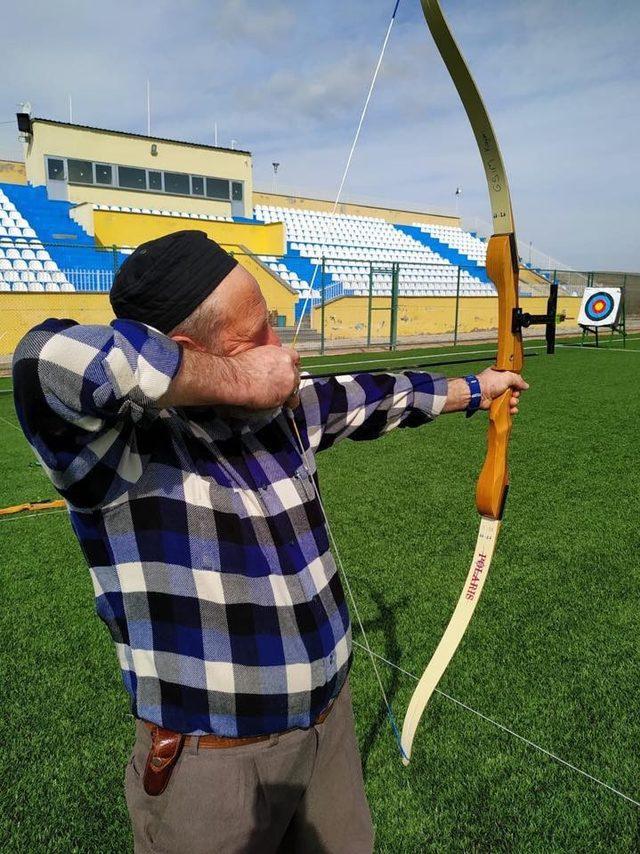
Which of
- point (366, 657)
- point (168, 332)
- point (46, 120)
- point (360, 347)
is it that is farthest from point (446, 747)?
point (46, 120)

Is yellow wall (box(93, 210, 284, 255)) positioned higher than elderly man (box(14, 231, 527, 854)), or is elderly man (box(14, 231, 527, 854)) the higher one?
yellow wall (box(93, 210, 284, 255))

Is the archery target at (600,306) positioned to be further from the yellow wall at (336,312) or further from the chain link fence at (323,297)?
the chain link fence at (323,297)

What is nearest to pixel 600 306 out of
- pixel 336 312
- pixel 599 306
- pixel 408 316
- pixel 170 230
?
pixel 599 306

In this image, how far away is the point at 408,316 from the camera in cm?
1822

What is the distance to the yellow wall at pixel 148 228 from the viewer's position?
1730cm

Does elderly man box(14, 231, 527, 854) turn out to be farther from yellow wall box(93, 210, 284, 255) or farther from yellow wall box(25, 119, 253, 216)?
yellow wall box(25, 119, 253, 216)

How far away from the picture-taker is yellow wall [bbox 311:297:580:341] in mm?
17172

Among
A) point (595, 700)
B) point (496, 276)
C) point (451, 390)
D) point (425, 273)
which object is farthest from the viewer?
point (425, 273)

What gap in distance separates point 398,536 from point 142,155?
2007 cm

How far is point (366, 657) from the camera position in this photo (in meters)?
2.62

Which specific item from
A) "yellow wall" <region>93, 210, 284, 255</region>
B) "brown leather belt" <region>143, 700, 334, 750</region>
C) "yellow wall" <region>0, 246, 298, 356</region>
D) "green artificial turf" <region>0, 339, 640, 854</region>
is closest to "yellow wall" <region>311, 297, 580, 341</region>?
"yellow wall" <region>93, 210, 284, 255</region>

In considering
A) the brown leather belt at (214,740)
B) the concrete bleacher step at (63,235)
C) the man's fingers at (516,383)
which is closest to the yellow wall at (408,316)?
the concrete bleacher step at (63,235)

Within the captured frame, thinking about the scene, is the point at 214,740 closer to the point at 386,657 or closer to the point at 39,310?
the point at 386,657

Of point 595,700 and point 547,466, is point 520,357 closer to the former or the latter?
point 595,700
